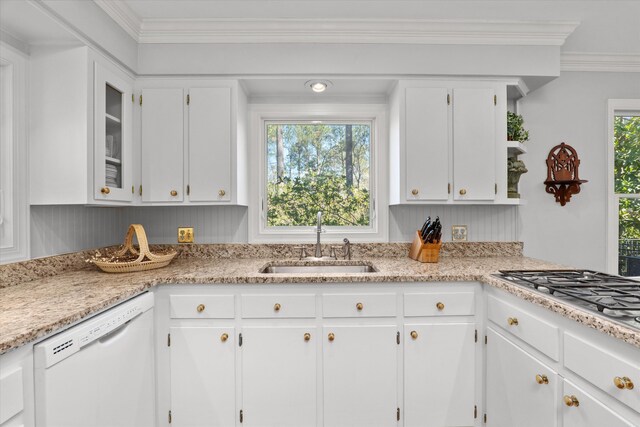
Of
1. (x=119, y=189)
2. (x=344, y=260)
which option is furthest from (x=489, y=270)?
(x=119, y=189)

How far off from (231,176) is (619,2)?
2.47m

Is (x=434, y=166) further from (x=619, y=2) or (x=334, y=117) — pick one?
(x=619, y=2)

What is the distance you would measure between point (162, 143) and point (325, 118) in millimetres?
1142

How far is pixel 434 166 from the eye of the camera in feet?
7.02

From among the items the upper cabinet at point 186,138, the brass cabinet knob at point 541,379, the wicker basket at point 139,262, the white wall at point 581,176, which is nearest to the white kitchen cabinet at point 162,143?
the upper cabinet at point 186,138

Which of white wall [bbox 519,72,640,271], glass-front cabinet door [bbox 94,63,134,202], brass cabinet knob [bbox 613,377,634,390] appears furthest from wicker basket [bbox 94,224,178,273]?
white wall [bbox 519,72,640,271]

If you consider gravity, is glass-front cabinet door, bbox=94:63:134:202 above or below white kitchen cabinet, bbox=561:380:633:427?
above

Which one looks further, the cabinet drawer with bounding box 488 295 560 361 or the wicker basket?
the wicker basket

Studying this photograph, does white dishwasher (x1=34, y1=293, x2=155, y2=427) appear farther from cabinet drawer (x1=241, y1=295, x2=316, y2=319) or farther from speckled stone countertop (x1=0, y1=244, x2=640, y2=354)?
cabinet drawer (x1=241, y1=295, x2=316, y2=319)

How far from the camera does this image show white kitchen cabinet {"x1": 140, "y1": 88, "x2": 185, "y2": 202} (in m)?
2.10

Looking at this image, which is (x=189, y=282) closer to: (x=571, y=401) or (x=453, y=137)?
(x=571, y=401)

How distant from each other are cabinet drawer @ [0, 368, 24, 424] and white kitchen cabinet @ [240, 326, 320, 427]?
0.92 m

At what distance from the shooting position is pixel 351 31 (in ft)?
6.76

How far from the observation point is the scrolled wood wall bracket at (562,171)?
7.78 feet
